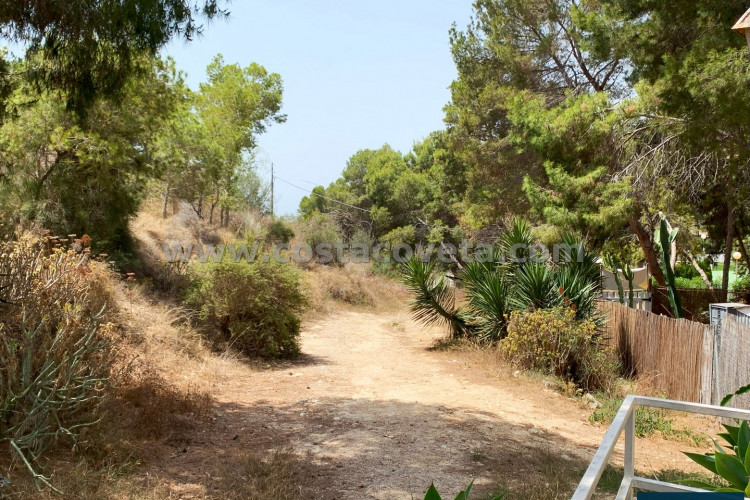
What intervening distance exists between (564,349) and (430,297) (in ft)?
11.9

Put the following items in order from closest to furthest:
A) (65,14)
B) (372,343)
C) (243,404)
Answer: (65,14) → (243,404) → (372,343)

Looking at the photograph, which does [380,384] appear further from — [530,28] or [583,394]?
[530,28]

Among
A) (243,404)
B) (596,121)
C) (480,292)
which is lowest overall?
(243,404)

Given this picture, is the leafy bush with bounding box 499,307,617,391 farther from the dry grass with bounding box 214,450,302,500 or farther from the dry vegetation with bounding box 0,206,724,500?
the dry grass with bounding box 214,450,302,500

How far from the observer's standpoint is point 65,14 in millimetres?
5641

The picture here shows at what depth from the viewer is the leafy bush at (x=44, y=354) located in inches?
187

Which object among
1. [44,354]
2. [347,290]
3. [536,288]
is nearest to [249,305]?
[536,288]

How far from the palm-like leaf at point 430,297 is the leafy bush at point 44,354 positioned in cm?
711

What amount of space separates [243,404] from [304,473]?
9.75ft

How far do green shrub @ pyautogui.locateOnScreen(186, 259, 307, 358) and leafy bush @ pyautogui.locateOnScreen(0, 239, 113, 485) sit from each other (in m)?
4.75

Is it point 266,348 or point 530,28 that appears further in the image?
point 530,28

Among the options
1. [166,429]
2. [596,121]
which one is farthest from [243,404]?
[596,121]

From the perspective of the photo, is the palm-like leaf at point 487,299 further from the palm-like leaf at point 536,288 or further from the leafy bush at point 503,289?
the palm-like leaf at point 536,288

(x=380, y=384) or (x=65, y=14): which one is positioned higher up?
(x=65, y=14)
